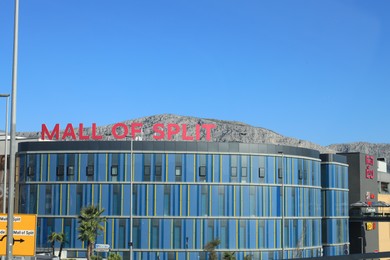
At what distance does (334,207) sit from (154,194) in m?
32.1

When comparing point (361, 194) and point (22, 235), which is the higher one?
point (361, 194)

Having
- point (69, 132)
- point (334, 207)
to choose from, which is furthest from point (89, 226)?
point (334, 207)

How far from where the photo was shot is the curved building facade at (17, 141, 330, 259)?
3625 inches

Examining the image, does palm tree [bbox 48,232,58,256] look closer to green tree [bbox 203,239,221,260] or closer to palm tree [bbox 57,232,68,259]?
palm tree [bbox 57,232,68,259]

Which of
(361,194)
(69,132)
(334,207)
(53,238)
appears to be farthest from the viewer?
(361,194)

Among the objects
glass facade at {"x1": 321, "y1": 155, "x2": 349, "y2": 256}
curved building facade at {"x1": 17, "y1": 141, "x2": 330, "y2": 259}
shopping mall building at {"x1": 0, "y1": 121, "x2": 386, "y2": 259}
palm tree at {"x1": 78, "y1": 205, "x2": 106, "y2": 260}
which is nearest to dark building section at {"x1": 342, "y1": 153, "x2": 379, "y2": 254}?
glass facade at {"x1": 321, "y1": 155, "x2": 349, "y2": 256}

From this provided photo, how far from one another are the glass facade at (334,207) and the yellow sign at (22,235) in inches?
3110

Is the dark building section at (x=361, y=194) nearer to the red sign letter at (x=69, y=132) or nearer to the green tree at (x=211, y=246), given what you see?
the green tree at (x=211, y=246)

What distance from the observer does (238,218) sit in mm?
94500

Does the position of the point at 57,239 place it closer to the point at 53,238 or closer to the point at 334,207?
the point at 53,238

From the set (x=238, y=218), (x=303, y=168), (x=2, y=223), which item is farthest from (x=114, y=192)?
(x=2, y=223)

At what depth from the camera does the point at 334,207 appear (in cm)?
11031

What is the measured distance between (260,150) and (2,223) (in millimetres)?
64983

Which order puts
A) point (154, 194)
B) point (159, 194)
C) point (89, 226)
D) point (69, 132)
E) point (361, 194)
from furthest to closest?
point (361, 194) < point (69, 132) < point (159, 194) < point (154, 194) < point (89, 226)
